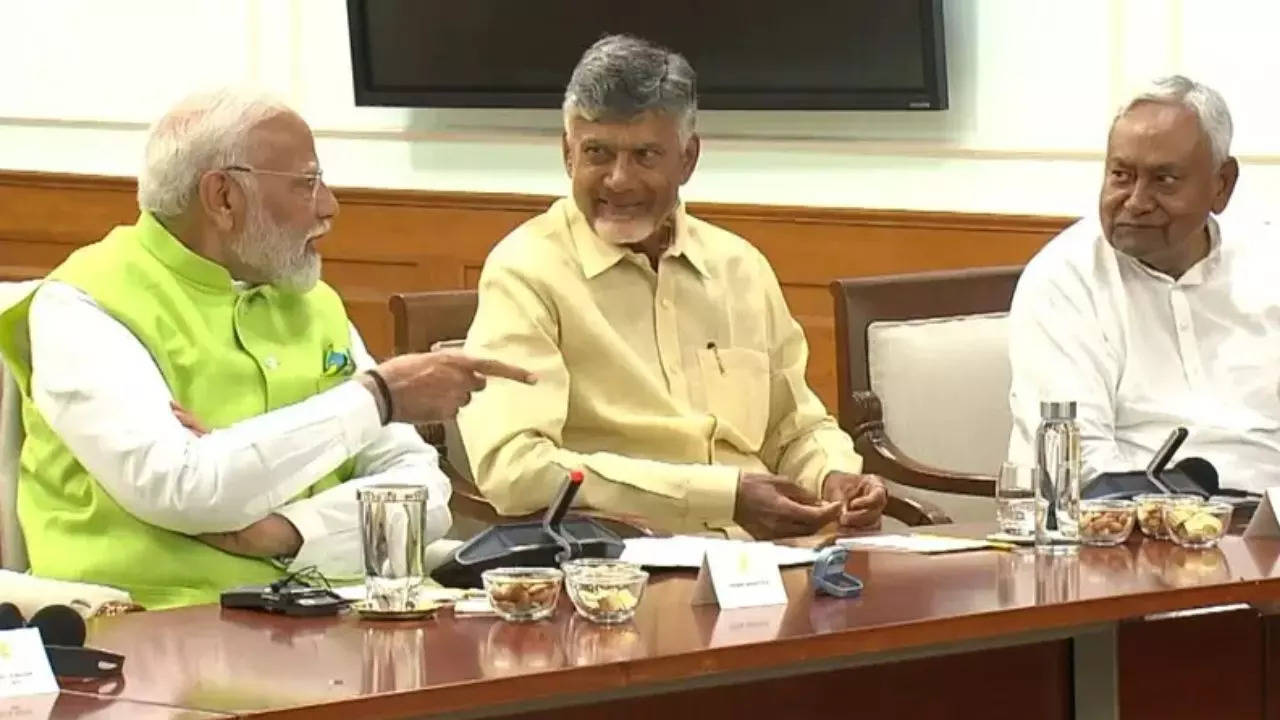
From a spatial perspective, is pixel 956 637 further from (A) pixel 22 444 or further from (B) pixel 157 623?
(A) pixel 22 444

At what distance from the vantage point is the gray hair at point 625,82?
145 inches

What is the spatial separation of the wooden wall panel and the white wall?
6cm

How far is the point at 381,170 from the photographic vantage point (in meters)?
6.97

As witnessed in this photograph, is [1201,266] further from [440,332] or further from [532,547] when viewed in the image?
[532,547]

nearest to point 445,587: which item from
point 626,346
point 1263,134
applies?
point 626,346

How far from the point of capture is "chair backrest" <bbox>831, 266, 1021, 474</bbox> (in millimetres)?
4223

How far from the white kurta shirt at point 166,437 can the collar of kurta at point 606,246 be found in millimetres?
759

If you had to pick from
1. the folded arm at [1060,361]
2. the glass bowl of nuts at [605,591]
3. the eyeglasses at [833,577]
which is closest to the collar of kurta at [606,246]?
the folded arm at [1060,361]

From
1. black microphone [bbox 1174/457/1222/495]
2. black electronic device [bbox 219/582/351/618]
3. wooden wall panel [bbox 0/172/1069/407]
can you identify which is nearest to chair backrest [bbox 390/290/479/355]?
black microphone [bbox 1174/457/1222/495]

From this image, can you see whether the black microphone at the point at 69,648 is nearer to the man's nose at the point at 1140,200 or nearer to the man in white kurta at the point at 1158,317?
the man in white kurta at the point at 1158,317

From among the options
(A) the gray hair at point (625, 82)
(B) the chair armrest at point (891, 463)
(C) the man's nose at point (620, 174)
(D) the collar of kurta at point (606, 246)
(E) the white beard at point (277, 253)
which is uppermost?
(A) the gray hair at point (625, 82)

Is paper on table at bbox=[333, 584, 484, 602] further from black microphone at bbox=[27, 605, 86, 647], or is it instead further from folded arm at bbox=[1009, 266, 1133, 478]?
folded arm at bbox=[1009, 266, 1133, 478]

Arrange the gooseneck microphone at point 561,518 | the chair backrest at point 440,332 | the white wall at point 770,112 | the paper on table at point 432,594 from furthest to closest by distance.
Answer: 1. the white wall at point 770,112
2. the chair backrest at point 440,332
3. the gooseneck microphone at point 561,518
4. the paper on table at point 432,594

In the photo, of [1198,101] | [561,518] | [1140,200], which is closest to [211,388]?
[561,518]
